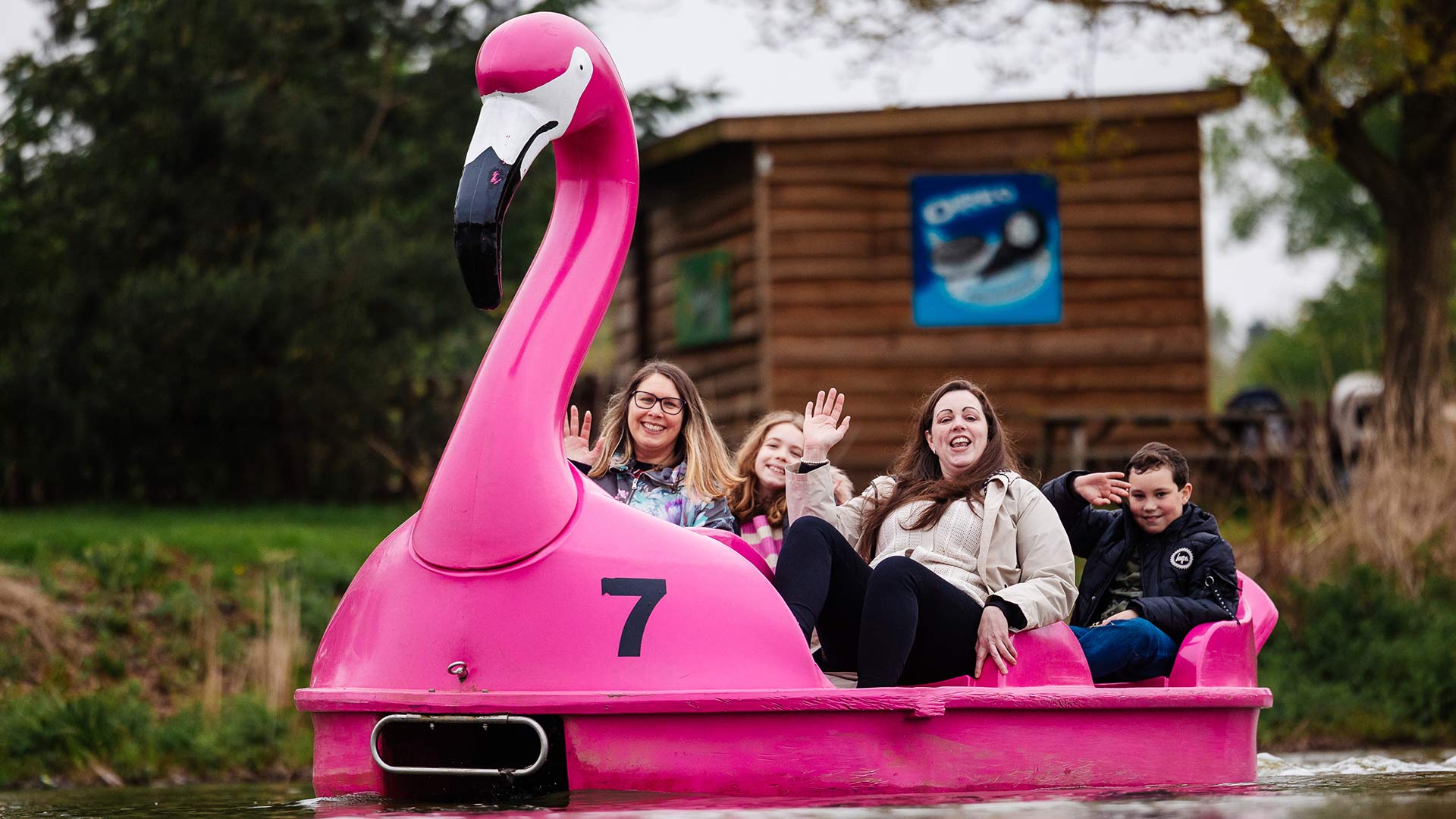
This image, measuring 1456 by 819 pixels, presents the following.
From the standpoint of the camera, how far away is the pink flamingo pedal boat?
4.83 metres

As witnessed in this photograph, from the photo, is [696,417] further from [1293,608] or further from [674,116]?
[674,116]

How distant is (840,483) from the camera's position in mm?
6707

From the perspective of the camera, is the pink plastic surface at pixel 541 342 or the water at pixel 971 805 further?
the pink plastic surface at pixel 541 342

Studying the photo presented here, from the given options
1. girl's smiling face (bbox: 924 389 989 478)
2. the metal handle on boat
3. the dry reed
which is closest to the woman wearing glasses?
girl's smiling face (bbox: 924 389 989 478)

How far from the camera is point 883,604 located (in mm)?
5266

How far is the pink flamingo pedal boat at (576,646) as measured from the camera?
483 cm

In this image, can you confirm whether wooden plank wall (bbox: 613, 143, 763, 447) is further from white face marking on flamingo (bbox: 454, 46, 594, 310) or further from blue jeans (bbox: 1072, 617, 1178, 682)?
white face marking on flamingo (bbox: 454, 46, 594, 310)

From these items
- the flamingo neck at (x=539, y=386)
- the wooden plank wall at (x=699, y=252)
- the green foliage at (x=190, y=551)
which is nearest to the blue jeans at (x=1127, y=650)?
the flamingo neck at (x=539, y=386)

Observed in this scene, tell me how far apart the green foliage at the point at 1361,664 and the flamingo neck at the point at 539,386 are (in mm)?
5593

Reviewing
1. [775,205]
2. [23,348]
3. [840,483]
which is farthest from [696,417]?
[23,348]

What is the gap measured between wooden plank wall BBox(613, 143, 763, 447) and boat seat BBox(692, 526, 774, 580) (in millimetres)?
9382

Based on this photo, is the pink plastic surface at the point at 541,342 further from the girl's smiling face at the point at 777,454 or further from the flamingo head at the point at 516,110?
the girl's smiling face at the point at 777,454

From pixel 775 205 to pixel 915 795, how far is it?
37.2 ft

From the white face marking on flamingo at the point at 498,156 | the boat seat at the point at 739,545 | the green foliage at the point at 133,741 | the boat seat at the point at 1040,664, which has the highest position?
the white face marking on flamingo at the point at 498,156
